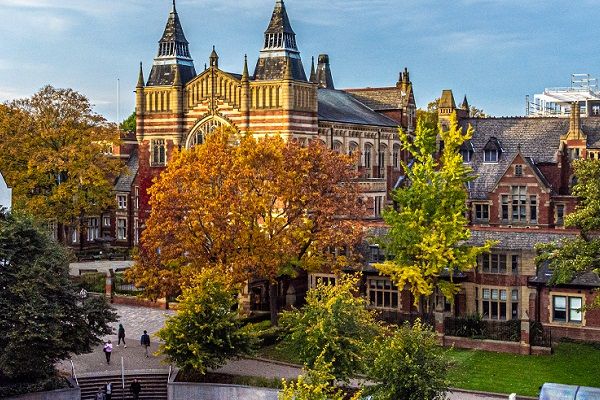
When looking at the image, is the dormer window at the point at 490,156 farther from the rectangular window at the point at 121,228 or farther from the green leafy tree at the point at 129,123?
the green leafy tree at the point at 129,123

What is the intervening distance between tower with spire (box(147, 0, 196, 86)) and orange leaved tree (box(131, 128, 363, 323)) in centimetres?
2460

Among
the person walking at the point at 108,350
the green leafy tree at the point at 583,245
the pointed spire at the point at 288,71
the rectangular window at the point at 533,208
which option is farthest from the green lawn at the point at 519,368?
the pointed spire at the point at 288,71

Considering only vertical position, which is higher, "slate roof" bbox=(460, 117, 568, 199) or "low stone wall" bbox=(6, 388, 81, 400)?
"slate roof" bbox=(460, 117, 568, 199)

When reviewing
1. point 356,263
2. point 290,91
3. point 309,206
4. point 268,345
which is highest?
point 290,91

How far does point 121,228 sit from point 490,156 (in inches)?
1603

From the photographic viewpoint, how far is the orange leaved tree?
2078 inches

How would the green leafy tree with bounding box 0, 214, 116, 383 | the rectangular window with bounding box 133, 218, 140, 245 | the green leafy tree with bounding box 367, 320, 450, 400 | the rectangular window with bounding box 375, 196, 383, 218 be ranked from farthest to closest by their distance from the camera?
the rectangular window with bounding box 133, 218, 140, 245, the rectangular window with bounding box 375, 196, 383, 218, the green leafy tree with bounding box 0, 214, 116, 383, the green leafy tree with bounding box 367, 320, 450, 400

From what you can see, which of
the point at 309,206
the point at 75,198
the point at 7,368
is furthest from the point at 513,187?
the point at 7,368

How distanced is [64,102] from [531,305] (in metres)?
44.1

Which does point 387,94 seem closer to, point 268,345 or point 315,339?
point 268,345

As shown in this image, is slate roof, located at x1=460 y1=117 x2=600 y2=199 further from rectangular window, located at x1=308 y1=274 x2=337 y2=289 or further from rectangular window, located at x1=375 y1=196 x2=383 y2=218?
rectangular window, located at x1=308 y1=274 x2=337 y2=289

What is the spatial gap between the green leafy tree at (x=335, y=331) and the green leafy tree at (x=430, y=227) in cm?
870

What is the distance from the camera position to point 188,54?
80.8m

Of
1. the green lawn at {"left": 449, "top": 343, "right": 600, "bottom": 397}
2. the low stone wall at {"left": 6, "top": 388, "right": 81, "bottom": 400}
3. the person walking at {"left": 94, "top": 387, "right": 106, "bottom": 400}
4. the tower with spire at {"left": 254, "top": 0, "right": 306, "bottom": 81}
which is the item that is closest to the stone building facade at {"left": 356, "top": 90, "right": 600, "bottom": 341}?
the green lawn at {"left": 449, "top": 343, "right": 600, "bottom": 397}
